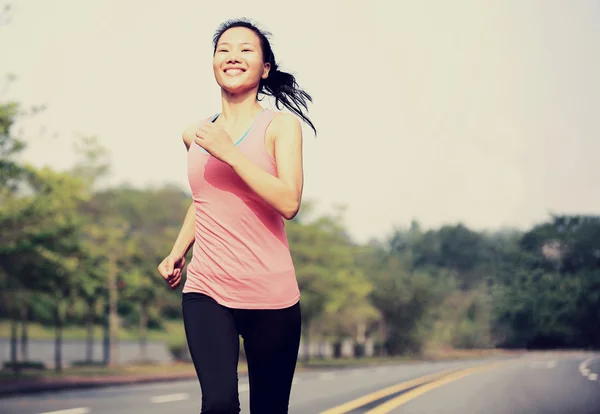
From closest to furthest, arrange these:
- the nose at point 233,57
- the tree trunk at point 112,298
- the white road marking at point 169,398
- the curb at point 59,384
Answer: the nose at point 233,57
the white road marking at point 169,398
the curb at point 59,384
the tree trunk at point 112,298

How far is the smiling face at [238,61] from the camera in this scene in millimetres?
3500

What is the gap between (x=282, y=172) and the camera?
3.24 meters

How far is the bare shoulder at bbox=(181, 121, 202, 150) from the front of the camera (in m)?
3.67

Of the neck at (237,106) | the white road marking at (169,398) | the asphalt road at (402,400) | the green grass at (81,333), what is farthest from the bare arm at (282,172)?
the green grass at (81,333)

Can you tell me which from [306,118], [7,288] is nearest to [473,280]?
[7,288]

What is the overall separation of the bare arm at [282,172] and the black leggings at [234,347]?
384 millimetres

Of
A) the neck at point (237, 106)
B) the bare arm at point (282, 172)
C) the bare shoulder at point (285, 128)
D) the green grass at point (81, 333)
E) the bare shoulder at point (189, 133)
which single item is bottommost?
the green grass at point (81, 333)

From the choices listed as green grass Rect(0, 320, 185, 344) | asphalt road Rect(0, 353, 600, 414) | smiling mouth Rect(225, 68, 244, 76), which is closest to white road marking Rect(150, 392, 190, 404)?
asphalt road Rect(0, 353, 600, 414)

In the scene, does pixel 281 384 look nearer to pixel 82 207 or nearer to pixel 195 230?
pixel 195 230

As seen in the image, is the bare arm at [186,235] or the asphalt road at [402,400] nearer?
the bare arm at [186,235]

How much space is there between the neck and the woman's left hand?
373 mm

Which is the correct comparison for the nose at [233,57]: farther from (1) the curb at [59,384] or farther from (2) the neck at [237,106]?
(1) the curb at [59,384]

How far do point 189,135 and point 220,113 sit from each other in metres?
0.16

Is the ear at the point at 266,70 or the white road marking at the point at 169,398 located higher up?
the ear at the point at 266,70
